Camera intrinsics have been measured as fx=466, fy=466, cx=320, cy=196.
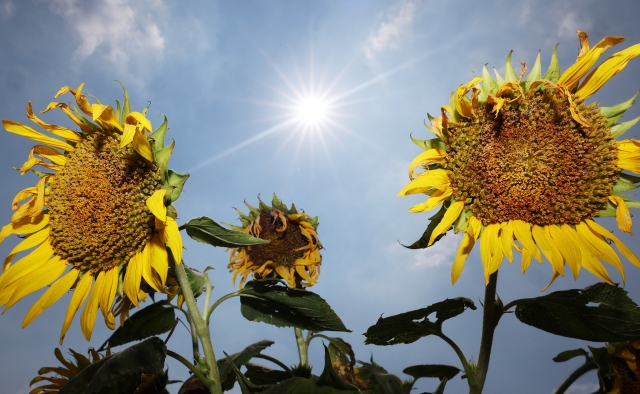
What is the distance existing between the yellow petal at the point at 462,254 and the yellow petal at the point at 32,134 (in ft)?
7.99

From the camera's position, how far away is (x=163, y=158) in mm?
2584

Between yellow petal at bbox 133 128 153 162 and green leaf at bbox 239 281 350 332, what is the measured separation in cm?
97

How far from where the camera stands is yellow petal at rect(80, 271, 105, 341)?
2660 mm

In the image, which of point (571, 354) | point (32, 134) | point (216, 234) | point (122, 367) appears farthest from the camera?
point (571, 354)

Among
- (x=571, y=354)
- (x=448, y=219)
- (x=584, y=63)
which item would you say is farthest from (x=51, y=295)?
(x=571, y=354)

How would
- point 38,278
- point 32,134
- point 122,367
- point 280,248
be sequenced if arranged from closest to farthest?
point 122,367, point 38,278, point 32,134, point 280,248

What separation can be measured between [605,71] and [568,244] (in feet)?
3.27

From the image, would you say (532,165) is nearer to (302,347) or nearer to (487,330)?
(487,330)

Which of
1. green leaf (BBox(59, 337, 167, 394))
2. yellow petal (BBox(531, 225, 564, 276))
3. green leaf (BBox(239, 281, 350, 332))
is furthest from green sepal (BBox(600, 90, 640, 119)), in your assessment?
green leaf (BBox(59, 337, 167, 394))

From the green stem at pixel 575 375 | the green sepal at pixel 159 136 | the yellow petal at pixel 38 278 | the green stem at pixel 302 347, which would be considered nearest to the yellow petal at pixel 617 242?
the green stem at pixel 575 375

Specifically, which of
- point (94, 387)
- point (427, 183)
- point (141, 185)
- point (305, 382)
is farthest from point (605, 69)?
point (94, 387)

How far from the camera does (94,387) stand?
2254 mm

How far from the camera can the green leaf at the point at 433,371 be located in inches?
133

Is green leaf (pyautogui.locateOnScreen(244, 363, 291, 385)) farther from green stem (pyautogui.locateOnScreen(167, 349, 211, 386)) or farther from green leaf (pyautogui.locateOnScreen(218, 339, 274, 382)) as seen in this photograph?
green stem (pyautogui.locateOnScreen(167, 349, 211, 386))
